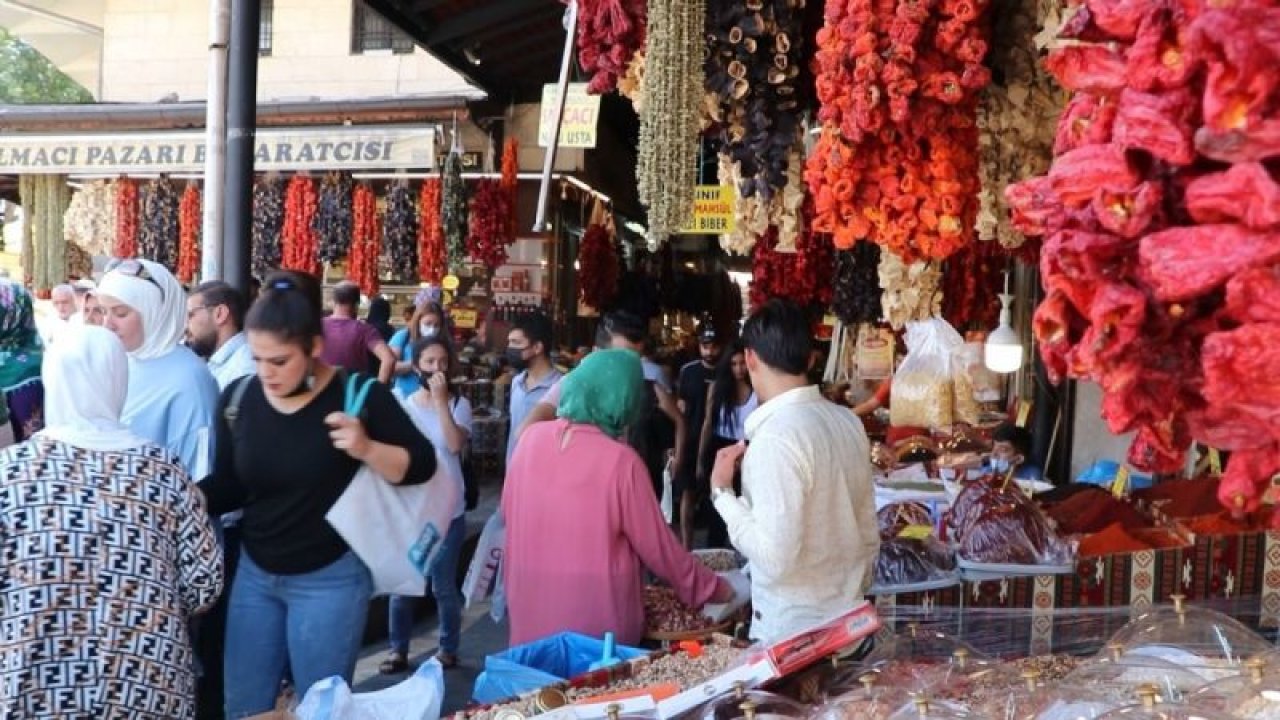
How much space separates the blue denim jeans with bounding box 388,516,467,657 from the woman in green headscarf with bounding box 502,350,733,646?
7.38 feet

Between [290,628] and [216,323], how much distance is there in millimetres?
1672

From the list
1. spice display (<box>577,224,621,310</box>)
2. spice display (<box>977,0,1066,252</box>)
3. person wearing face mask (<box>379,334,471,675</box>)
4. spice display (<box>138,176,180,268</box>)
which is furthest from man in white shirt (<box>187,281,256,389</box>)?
spice display (<box>577,224,621,310</box>)

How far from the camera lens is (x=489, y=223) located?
376 inches

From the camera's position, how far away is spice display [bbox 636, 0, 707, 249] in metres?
3.38

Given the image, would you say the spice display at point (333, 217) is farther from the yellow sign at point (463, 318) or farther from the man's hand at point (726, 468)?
the man's hand at point (726, 468)

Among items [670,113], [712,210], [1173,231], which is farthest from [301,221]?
[1173,231]

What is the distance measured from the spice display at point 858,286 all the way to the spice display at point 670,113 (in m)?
3.33

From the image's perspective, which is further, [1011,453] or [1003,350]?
[1003,350]

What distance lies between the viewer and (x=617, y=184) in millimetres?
14250

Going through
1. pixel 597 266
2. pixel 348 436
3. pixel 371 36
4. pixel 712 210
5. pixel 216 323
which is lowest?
pixel 348 436

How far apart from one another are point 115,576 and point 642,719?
132cm

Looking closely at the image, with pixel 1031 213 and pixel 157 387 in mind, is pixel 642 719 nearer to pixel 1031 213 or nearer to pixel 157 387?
pixel 1031 213

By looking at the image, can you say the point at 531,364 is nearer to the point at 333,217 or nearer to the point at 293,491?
the point at 293,491

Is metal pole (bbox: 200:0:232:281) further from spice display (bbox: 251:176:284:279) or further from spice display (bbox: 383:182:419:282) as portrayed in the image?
spice display (bbox: 251:176:284:279)
